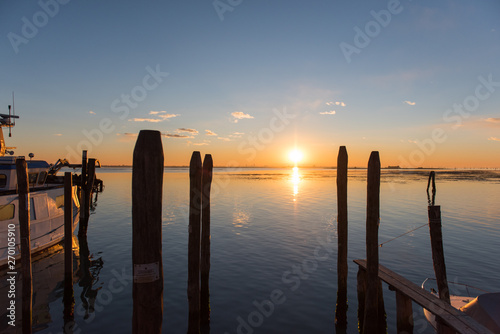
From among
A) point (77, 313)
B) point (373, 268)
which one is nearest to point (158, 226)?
point (373, 268)

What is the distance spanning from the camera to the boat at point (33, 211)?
12305mm

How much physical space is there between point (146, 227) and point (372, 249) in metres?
5.71

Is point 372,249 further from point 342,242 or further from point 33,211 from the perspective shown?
point 33,211

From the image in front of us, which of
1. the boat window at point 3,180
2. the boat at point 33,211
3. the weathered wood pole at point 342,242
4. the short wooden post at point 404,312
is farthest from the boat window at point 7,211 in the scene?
the short wooden post at point 404,312

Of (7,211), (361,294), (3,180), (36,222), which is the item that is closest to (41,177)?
(3,180)

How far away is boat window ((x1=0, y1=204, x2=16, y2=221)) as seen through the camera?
40.5ft

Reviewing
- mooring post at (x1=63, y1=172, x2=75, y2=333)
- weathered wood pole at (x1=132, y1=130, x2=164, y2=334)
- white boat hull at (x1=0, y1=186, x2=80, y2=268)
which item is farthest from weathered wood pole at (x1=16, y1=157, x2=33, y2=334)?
white boat hull at (x1=0, y1=186, x2=80, y2=268)

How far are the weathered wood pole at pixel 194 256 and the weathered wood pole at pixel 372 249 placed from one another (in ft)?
14.1

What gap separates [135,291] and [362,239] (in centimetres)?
1605

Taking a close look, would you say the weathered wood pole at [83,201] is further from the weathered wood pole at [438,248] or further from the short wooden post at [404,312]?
the weathered wood pole at [438,248]

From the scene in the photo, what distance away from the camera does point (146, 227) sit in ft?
11.0

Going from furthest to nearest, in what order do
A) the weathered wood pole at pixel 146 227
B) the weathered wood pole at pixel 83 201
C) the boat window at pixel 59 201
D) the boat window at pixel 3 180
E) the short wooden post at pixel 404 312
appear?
1. the weathered wood pole at pixel 83 201
2. the boat window at pixel 59 201
3. the boat window at pixel 3 180
4. the short wooden post at pixel 404 312
5. the weathered wood pole at pixel 146 227

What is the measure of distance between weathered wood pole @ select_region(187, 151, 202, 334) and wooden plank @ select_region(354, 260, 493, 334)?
4.91m

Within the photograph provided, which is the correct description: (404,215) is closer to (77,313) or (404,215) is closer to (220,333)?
(220,333)
